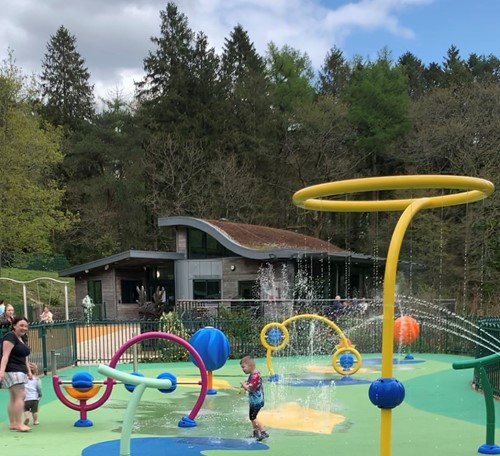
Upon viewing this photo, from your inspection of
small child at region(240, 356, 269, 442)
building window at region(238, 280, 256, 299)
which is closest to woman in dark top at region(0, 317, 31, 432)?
small child at region(240, 356, 269, 442)

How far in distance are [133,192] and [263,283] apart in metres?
24.6

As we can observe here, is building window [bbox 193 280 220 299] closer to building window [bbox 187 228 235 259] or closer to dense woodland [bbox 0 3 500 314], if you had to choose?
building window [bbox 187 228 235 259]

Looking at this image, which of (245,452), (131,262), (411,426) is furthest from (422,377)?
(131,262)

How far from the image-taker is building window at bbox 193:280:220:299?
3008 centimetres

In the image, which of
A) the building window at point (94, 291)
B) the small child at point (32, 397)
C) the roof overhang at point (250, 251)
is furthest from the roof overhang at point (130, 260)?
the small child at point (32, 397)

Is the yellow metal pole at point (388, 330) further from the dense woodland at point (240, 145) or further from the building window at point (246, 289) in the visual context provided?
the dense woodland at point (240, 145)

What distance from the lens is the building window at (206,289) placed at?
30.1 meters

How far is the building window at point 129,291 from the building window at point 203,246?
203 inches

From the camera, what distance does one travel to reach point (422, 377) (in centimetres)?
1530

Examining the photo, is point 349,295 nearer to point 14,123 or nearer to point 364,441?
point 14,123

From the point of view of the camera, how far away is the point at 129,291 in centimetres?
3444

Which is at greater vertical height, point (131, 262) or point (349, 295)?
point (131, 262)

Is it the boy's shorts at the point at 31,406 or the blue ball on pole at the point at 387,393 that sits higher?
the blue ball on pole at the point at 387,393

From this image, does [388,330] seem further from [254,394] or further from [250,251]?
[250,251]
